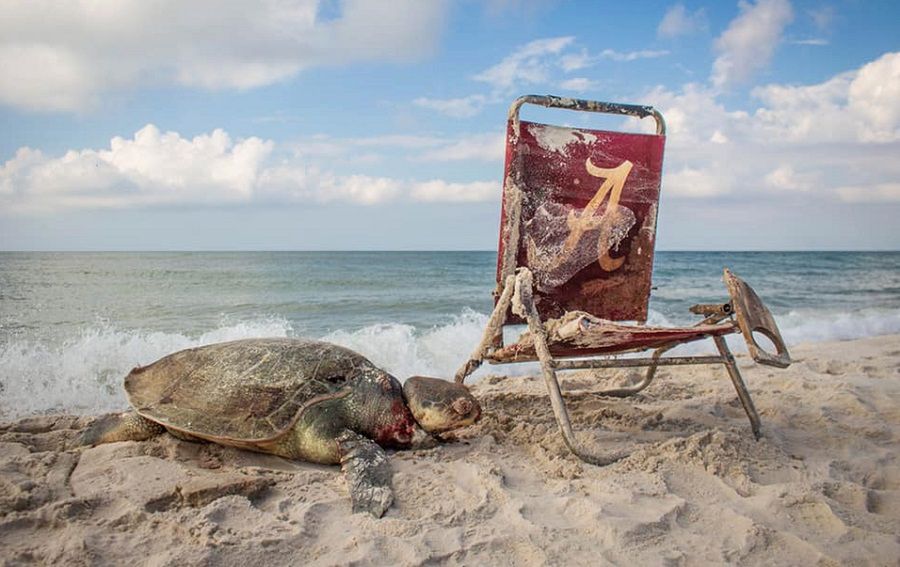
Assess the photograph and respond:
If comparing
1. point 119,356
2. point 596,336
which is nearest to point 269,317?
point 119,356

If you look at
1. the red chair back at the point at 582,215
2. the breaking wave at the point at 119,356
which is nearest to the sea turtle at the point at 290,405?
the red chair back at the point at 582,215

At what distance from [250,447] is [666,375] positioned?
3.76 meters

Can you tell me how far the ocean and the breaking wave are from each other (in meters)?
0.02

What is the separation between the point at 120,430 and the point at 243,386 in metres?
0.79

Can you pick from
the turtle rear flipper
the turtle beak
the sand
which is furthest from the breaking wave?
the turtle beak

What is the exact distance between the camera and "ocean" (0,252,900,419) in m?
5.55

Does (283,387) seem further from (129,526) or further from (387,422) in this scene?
(129,526)

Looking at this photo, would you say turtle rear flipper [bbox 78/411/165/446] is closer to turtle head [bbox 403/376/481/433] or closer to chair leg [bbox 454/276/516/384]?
turtle head [bbox 403/376/481/433]

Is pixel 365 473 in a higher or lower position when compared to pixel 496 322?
lower

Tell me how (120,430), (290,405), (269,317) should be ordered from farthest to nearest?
(269,317) → (120,430) → (290,405)

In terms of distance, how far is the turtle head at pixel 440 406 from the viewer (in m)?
3.04

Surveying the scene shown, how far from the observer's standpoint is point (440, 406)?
3.05m

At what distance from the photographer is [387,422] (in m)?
3.07

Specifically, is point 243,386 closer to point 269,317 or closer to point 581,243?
point 581,243
